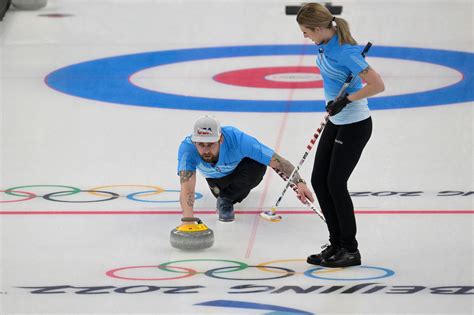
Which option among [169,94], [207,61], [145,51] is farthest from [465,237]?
[145,51]

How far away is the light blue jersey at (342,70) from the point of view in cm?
611

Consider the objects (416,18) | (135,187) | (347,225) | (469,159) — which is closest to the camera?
(347,225)

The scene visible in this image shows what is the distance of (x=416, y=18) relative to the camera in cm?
1820

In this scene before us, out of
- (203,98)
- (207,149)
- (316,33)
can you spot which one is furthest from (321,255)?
(203,98)

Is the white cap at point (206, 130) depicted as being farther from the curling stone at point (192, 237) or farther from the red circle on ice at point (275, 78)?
the red circle on ice at point (275, 78)

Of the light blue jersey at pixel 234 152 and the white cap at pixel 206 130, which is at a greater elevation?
the white cap at pixel 206 130

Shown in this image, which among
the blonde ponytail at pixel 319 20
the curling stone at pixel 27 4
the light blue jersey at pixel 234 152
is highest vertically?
the curling stone at pixel 27 4

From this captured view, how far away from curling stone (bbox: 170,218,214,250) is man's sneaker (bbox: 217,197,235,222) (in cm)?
70

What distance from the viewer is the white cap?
6.84 metres

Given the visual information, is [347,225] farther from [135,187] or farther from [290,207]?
[135,187]

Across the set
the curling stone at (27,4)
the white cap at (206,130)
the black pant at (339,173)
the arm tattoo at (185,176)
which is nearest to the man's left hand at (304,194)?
the black pant at (339,173)

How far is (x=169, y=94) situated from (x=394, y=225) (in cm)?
563

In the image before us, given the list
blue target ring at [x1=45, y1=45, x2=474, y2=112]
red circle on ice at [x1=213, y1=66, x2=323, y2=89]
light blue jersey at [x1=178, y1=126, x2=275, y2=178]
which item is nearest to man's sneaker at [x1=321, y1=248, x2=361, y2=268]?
light blue jersey at [x1=178, y1=126, x2=275, y2=178]

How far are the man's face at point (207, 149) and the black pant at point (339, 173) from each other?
0.81 metres
